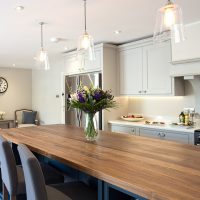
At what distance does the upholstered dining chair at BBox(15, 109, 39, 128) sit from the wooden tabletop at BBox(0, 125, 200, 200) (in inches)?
212

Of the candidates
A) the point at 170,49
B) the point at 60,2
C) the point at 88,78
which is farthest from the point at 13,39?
the point at 170,49

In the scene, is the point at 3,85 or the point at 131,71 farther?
the point at 3,85

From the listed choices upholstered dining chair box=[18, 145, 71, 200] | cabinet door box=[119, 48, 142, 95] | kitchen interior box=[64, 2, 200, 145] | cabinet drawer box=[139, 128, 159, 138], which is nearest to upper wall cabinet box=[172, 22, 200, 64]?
kitchen interior box=[64, 2, 200, 145]

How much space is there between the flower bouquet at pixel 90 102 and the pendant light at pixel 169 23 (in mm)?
693

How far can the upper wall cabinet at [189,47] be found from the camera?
3281 mm

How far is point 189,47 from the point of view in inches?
133

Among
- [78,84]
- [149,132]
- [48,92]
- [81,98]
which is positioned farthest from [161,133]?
[48,92]

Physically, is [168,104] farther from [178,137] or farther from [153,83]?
[178,137]

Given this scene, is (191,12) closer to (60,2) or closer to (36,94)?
(60,2)

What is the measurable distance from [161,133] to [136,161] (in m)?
2.19

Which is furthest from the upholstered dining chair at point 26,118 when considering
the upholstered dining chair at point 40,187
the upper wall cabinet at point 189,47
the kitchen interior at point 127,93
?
the upholstered dining chair at point 40,187

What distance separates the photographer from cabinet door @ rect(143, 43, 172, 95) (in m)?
3.80

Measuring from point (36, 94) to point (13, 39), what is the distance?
4.07m

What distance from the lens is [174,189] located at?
3.38 feet
